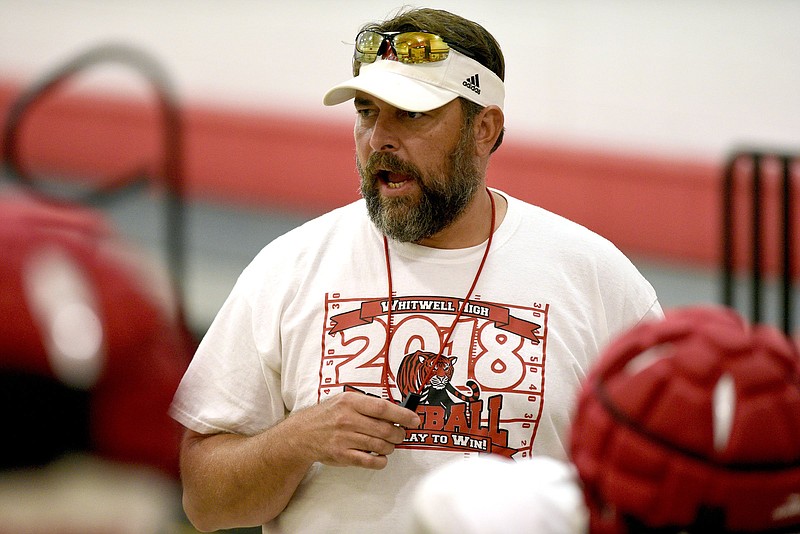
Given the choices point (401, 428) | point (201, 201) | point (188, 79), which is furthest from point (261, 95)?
point (401, 428)

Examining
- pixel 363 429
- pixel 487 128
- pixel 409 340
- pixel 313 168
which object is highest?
pixel 313 168

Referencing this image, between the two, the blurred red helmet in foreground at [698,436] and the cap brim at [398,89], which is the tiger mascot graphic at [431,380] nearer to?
the cap brim at [398,89]

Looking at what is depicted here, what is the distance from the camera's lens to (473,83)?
2.07m

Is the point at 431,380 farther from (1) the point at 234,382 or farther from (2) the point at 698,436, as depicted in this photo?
(2) the point at 698,436

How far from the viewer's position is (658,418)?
0.92 metres

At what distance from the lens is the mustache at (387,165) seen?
200cm

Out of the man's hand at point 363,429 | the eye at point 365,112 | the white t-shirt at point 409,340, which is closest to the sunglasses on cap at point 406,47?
the eye at point 365,112

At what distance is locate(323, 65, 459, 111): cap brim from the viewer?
1938 mm

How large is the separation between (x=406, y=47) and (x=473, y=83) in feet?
0.50

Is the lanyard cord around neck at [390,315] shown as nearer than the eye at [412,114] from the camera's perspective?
Yes

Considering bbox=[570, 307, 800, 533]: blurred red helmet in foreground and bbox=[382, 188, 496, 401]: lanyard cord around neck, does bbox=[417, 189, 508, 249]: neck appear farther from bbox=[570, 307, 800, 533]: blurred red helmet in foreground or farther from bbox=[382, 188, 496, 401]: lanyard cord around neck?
bbox=[570, 307, 800, 533]: blurred red helmet in foreground

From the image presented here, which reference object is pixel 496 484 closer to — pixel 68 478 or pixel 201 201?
pixel 68 478

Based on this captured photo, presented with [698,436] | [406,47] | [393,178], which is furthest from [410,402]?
[698,436]

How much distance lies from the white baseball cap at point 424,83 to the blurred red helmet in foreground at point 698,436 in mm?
1066
